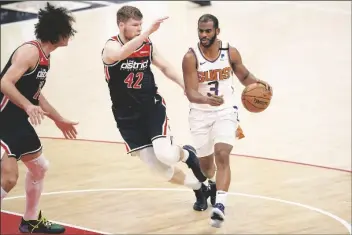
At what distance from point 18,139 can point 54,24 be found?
1.10 meters

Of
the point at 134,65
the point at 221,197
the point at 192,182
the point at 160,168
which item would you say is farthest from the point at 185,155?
the point at 134,65

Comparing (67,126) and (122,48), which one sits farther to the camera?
(122,48)

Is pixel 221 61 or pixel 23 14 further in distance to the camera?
pixel 23 14

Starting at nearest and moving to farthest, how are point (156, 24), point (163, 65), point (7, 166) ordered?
point (156, 24)
point (7, 166)
point (163, 65)

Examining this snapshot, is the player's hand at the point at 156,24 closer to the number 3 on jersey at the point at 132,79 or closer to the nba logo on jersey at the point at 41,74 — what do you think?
the nba logo on jersey at the point at 41,74

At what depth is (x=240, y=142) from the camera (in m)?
13.9

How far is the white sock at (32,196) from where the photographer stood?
322 inches

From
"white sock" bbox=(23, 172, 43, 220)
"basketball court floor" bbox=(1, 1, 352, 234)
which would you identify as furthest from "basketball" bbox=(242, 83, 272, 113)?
"basketball court floor" bbox=(1, 1, 352, 234)

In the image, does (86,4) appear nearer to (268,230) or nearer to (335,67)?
(335,67)

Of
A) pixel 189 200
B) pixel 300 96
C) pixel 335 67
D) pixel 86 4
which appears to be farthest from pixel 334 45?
pixel 189 200

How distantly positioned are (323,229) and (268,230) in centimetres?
65

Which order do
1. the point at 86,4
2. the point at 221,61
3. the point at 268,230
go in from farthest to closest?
the point at 86,4 → the point at 268,230 → the point at 221,61

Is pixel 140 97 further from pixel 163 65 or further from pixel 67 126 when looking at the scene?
pixel 67 126

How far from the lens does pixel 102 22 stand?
71.2 ft
